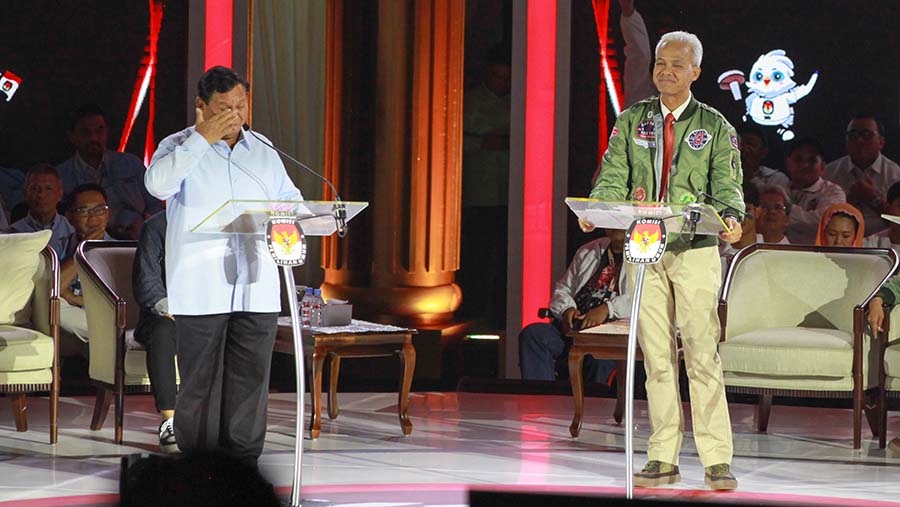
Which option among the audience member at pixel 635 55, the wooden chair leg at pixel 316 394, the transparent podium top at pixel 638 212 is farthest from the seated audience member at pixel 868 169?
the transparent podium top at pixel 638 212

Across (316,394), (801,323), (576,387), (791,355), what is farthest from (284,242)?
(801,323)

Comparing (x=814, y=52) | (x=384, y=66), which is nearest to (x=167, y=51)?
(x=384, y=66)

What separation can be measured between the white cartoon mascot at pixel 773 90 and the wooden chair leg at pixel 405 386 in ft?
9.37

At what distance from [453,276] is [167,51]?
213 cm

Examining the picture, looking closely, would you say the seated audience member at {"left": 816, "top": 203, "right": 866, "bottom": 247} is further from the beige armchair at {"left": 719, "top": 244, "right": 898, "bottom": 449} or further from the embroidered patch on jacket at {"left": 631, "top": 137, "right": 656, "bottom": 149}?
the embroidered patch on jacket at {"left": 631, "top": 137, "right": 656, "bottom": 149}

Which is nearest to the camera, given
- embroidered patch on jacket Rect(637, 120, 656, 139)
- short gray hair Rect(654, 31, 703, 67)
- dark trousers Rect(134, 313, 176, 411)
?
short gray hair Rect(654, 31, 703, 67)

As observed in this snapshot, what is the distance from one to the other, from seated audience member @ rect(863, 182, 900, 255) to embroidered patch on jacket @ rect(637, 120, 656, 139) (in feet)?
8.75

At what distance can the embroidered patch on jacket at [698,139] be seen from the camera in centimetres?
400

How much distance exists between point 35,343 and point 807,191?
4128 mm

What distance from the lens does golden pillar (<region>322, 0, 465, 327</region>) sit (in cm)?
717

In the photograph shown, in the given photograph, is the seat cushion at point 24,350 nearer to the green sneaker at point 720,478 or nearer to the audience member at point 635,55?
the green sneaker at point 720,478

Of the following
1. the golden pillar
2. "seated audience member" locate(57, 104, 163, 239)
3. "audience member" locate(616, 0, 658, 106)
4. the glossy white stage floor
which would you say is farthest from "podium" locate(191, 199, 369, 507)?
"audience member" locate(616, 0, 658, 106)

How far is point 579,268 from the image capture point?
20.8ft

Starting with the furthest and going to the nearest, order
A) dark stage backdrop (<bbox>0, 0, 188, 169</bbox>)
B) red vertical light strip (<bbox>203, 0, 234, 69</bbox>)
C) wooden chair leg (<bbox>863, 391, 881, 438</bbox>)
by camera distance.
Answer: red vertical light strip (<bbox>203, 0, 234, 69</bbox>), dark stage backdrop (<bbox>0, 0, 188, 169</bbox>), wooden chair leg (<bbox>863, 391, 881, 438</bbox>)
